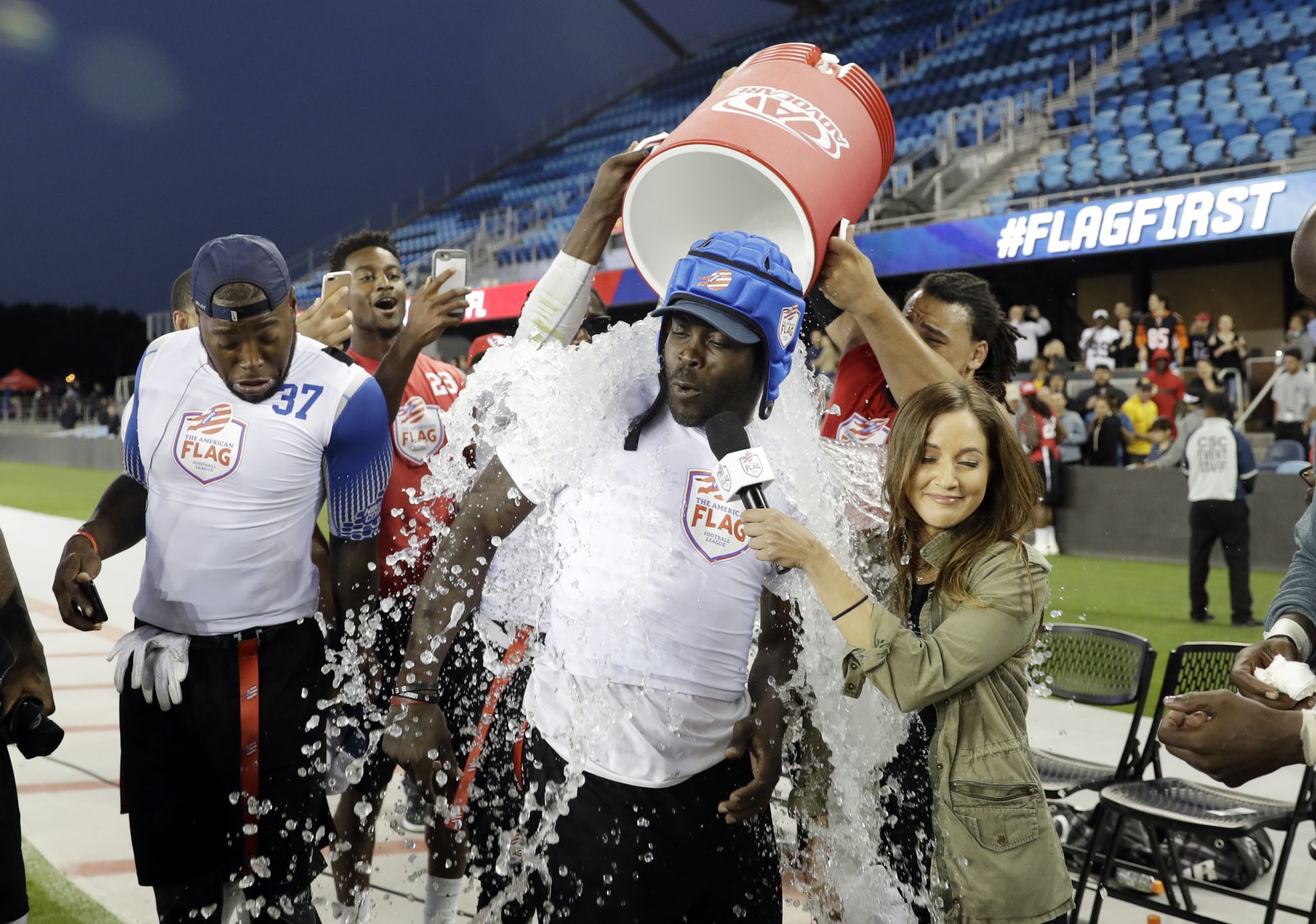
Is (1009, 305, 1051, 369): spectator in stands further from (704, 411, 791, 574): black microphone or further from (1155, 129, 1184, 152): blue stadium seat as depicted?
(704, 411, 791, 574): black microphone

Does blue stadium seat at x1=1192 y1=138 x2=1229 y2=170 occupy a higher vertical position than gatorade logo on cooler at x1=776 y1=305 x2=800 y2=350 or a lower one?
higher

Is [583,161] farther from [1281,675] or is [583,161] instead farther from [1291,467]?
[1281,675]

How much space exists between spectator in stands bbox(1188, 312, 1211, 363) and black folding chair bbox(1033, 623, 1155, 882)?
1061cm

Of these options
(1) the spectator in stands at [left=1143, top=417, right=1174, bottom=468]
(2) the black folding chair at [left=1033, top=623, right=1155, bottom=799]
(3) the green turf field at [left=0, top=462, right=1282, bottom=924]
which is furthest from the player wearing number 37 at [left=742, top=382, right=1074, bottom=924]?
(1) the spectator in stands at [left=1143, top=417, right=1174, bottom=468]

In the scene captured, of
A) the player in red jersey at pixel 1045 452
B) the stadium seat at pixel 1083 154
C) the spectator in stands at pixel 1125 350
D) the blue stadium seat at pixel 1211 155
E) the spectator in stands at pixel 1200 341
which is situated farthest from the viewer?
the stadium seat at pixel 1083 154

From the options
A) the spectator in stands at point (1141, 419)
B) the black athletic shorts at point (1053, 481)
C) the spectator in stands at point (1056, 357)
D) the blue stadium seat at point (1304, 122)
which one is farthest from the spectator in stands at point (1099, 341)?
the blue stadium seat at point (1304, 122)

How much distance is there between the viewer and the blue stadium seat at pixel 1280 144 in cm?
1461

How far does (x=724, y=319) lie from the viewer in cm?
193

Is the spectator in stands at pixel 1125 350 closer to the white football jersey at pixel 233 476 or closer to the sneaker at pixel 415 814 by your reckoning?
the sneaker at pixel 415 814

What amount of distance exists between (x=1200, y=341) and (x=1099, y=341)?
121 centimetres

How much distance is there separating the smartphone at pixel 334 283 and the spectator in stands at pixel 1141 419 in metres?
10.6

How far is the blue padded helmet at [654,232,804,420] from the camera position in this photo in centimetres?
192

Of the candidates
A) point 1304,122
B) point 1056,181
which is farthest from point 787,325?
point 1056,181

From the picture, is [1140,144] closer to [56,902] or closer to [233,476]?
[233,476]
